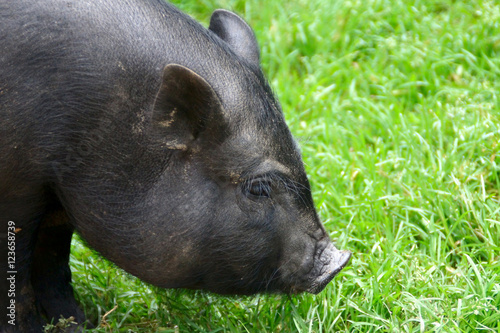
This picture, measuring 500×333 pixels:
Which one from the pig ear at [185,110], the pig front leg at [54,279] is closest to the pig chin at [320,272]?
the pig ear at [185,110]

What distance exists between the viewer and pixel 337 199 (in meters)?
6.18

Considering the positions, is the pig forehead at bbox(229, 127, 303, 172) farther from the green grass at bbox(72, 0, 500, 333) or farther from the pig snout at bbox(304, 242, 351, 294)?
the green grass at bbox(72, 0, 500, 333)

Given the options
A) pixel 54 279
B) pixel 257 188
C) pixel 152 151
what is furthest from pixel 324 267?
pixel 54 279

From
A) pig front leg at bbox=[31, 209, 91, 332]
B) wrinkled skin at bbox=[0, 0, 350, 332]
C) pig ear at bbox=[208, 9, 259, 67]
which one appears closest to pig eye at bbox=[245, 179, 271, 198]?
wrinkled skin at bbox=[0, 0, 350, 332]

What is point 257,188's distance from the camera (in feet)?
14.6

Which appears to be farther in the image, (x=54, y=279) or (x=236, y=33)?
(x=54, y=279)

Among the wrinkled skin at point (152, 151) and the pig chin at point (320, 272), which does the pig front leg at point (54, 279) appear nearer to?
the wrinkled skin at point (152, 151)

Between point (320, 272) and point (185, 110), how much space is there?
1.27 m

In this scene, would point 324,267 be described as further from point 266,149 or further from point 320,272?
point 266,149

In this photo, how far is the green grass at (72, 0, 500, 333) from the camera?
5.11 metres

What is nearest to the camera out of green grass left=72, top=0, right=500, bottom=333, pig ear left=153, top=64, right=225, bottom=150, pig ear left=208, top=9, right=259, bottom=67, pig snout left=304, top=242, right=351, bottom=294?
pig ear left=153, top=64, right=225, bottom=150

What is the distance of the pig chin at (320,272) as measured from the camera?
4.62m

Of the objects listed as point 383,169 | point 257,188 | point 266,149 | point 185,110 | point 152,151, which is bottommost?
point 383,169

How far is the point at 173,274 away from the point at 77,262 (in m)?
1.67
